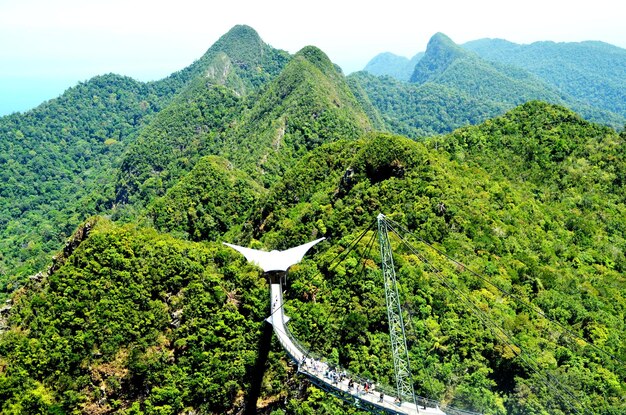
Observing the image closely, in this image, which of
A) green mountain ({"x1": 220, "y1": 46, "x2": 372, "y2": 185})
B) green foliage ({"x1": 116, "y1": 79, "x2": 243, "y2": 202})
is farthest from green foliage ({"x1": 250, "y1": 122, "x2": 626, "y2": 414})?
green foliage ({"x1": 116, "y1": 79, "x2": 243, "y2": 202})

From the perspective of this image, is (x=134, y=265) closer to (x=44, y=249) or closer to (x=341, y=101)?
(x=44, y=249)

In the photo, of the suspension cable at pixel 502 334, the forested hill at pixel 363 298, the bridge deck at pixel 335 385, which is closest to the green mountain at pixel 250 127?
the forested hill at pixel 363 298

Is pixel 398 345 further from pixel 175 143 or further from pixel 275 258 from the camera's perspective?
pixel 175 143

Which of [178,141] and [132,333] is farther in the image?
[178,141]

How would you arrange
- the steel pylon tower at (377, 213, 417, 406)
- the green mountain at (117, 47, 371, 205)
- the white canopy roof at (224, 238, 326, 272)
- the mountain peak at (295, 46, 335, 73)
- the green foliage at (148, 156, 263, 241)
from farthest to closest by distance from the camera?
the mountain peak at (295, 46, 335, 73), the green mountain at (117, 47, 371, 205), the green foliage at (148, 156, 263, 241), the white canopy roof at (224, 238, 326, 272), the steel pylon tower at (377, 213, 417, 406)

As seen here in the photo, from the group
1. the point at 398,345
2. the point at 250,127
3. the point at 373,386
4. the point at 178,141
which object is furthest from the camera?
the point at 178,141

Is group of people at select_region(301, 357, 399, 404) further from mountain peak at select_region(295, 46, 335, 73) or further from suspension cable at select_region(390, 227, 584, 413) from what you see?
mountain peak at select_region(295, 46, 335, 73)

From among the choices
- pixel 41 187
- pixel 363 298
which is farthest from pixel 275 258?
pixel 41 187

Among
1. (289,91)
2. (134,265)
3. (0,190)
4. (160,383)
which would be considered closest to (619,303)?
(160,383)

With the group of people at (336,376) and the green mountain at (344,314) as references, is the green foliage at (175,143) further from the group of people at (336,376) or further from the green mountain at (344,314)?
the group of people at (336,376)
